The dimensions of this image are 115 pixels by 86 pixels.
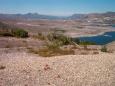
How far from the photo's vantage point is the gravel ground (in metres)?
13.4

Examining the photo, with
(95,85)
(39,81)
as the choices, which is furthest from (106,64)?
(39,81)

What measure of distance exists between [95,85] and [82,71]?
2407mm

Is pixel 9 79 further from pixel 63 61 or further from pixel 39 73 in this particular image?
pixel 63 61

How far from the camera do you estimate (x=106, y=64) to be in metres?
17.2

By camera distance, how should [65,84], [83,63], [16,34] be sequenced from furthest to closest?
[16,34]
[83,63]
[65,84]

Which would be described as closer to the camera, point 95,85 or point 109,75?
point 95,85

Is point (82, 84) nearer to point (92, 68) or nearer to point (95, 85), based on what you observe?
point (95, 85)

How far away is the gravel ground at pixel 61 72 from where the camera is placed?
13367mm

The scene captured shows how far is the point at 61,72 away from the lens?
15188mm

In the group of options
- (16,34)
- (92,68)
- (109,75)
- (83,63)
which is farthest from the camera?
(16,34)

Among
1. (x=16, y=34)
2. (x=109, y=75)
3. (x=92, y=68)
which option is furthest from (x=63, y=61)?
(x=16, y=34)

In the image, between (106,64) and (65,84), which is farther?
(106,64)

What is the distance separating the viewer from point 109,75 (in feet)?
48.7

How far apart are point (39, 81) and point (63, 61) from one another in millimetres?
4836
